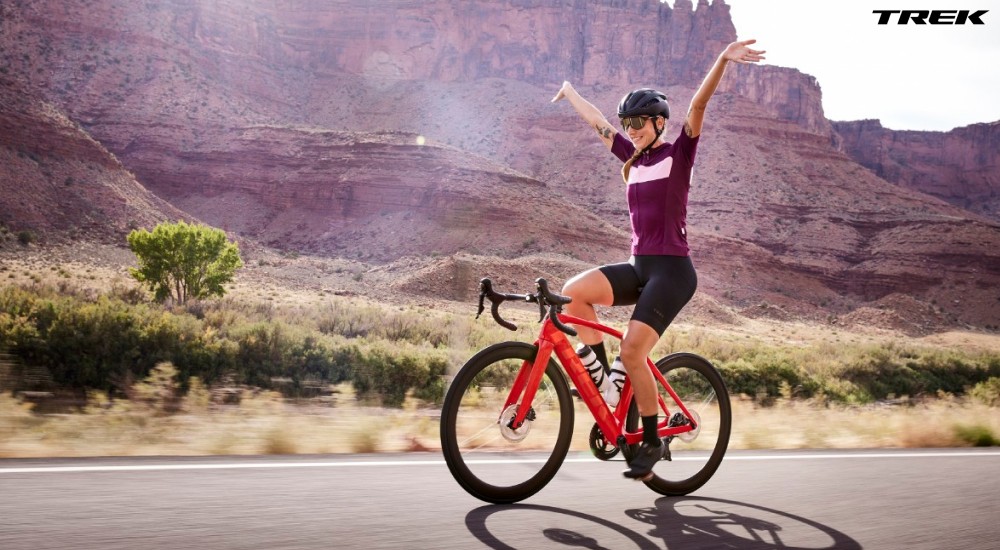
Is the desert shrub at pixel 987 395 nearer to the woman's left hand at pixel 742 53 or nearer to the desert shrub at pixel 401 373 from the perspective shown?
the desert shrub at pixel 401 373

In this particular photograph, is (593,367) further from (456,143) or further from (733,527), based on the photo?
(456,143)

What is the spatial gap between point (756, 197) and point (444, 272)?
52.9 metres

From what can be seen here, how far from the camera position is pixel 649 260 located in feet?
14.6

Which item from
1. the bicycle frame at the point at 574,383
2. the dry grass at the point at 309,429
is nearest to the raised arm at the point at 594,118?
the bicycle frame at the point at 574,383

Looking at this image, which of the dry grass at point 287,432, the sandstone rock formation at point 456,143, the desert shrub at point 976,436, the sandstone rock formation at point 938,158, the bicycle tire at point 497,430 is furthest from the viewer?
the sandstone rock formation at point 938,158

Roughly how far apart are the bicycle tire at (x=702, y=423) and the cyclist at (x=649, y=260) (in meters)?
0.39

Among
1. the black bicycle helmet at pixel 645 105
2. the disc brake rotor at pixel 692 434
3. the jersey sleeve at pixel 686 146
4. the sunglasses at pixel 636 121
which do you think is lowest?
the disc brake rotor at pixel 692 434

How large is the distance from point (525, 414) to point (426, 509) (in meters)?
0.75

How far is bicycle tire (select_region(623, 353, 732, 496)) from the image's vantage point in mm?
4699

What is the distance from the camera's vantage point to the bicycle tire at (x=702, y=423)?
185 inches

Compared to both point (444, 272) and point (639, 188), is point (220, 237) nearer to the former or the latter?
point (444, 272)

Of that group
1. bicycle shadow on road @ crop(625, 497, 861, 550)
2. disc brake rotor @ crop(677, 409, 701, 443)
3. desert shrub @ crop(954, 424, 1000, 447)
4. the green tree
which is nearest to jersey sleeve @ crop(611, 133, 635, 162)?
disc brake rotor @ crop(677, 409, 701, 443)

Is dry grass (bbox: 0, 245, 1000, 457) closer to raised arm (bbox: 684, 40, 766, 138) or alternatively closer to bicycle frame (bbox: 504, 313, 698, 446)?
bicycle frame (bbox: 504, 313, 698, 446)

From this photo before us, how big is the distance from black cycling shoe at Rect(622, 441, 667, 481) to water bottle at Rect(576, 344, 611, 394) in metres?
0.36
